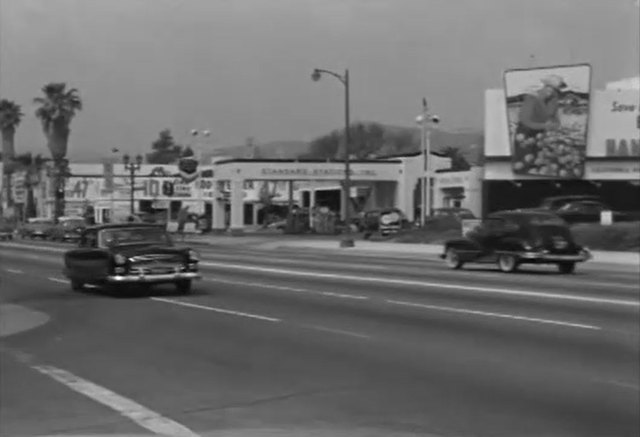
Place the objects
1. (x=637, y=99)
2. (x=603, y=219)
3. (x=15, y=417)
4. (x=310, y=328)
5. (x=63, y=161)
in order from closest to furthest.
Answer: (x=15, y=417) < (x=310, y=328) < (x=603, y=219) < (x=637, y=99) < (x=63, y=161)

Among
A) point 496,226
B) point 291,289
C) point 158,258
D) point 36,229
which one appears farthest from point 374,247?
point 36,229

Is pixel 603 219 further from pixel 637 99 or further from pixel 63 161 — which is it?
pixel 63 161

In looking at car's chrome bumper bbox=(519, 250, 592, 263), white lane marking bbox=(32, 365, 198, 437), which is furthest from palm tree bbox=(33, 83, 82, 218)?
white lane marking bbox=(32, 365, 198, 437)

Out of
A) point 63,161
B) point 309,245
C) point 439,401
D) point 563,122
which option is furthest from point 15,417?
point 63,161

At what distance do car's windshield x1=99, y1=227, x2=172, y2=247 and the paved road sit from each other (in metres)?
1.20

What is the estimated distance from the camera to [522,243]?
29672 mm

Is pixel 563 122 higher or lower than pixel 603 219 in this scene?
higher

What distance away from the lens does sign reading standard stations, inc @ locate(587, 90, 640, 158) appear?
60.1 metres

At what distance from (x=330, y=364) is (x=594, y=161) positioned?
5209cm

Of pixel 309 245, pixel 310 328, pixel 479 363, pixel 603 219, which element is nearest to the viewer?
pixel 479 363

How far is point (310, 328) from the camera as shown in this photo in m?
15.3

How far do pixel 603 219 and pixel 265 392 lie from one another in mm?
37714

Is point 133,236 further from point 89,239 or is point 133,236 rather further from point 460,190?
point 460,190

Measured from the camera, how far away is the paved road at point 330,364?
8.80 meters
